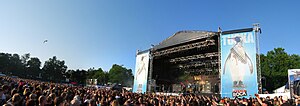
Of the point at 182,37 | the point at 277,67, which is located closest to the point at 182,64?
the point at 182,37

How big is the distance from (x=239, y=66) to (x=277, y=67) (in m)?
24.8

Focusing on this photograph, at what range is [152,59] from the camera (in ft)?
83.5

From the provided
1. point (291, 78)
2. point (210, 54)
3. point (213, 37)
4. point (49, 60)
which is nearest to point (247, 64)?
point (291, 78)

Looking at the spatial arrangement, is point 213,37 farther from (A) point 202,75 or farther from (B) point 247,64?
(A) point 202,75

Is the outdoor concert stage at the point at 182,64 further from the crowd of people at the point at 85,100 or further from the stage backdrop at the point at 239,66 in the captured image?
the crowd of people at the point at 85,100

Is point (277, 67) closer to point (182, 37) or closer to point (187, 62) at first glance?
point (187, 62)

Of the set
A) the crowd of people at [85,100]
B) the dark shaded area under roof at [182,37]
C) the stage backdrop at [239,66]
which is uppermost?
the dark shaded area under roof at [182,37]

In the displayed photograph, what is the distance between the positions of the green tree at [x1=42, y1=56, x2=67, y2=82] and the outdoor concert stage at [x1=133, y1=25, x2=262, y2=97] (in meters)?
64.7

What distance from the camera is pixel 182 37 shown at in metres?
23.0

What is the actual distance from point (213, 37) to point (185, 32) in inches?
206

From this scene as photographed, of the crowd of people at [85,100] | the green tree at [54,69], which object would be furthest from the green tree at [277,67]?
the green tree at [54,69]

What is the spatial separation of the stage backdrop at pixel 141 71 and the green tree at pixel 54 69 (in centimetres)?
6414

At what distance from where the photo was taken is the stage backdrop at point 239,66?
14.7 metres

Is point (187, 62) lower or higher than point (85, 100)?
higher
